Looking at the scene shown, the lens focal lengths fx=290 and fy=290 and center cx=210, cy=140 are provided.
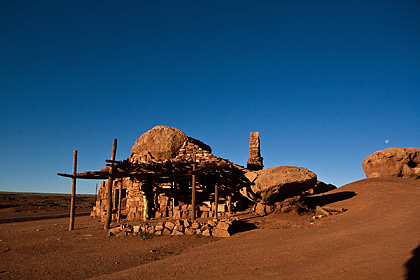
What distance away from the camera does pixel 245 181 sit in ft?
53.1

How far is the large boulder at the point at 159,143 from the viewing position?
68.8ft

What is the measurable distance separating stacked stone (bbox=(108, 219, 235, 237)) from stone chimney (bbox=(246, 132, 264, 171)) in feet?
36.2

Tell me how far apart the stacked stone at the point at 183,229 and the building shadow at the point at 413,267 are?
21.1 feet

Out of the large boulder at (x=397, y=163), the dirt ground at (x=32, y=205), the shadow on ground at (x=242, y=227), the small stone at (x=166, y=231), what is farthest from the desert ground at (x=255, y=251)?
the dirt ground at (x=32, y=205)

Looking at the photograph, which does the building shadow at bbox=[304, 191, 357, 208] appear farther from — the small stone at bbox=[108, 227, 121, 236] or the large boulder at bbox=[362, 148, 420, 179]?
the small stone at bbox=[108, 227, 121, 236]

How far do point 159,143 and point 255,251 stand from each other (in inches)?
547

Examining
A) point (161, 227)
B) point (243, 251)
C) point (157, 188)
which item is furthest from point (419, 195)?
point (157, 188)

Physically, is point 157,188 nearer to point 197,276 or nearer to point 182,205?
point 182,205

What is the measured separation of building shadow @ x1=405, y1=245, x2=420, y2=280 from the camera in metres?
5.85

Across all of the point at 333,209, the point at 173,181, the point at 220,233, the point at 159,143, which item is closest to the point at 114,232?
the point at 220,233

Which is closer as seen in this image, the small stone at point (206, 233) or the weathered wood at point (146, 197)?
the small stone at point (206, 233)

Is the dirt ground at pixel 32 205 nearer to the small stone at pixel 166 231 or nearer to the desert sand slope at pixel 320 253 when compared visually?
the small stone at pixel 166 231

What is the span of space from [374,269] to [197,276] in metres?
4.01

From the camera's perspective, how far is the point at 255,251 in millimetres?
9070
